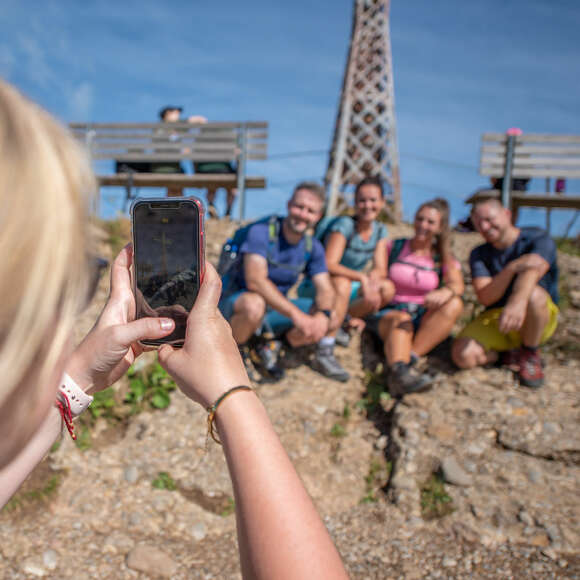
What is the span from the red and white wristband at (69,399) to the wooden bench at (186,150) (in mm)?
6559

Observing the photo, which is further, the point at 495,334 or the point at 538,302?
the point at 495,334

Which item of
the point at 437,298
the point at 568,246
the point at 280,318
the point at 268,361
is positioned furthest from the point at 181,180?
the point at 568,246

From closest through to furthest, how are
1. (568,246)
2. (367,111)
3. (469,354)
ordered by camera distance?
(469,354), (568,246), (367,111)

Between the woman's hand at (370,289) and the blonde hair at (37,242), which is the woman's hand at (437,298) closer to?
the woman's hand at (370,289)

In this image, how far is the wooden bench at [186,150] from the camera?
799cm

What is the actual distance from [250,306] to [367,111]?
40.8 ft

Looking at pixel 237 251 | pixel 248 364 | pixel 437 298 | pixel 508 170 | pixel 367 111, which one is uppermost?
pixel 367 111

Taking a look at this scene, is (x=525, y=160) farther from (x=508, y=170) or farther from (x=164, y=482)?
(x=164, y=482)

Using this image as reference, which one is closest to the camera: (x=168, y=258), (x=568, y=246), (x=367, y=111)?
(x=168, y=258)

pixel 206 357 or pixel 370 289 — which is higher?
pixel 206 357

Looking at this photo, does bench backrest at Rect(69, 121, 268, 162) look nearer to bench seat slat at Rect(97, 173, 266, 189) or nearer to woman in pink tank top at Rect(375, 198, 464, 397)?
bench seat slat at Rect(97, 173, 266, 189)

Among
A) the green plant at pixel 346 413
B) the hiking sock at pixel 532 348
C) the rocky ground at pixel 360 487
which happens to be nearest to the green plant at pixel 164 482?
the rocky ground at pixel 360 487

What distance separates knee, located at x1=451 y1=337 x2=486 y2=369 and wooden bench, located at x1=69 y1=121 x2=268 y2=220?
13.5 feet

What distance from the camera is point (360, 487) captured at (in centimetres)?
369
